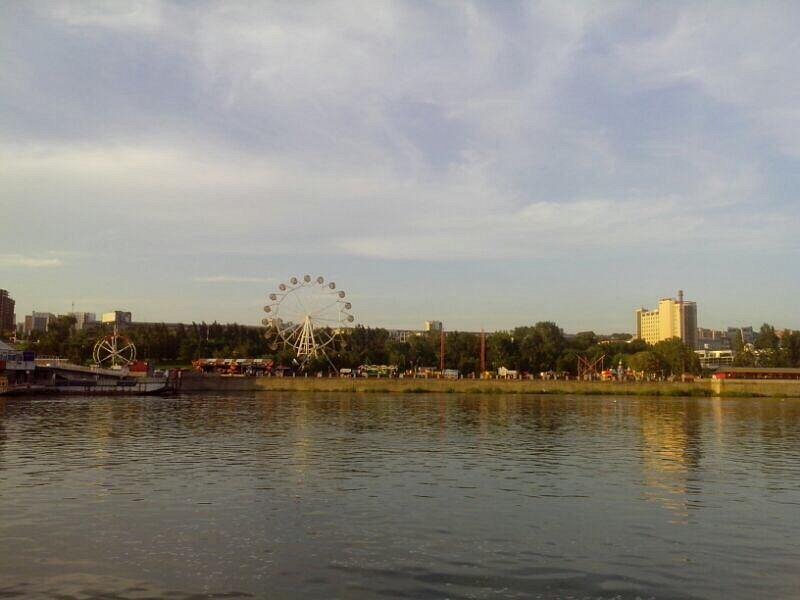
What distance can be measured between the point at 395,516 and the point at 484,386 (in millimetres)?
104615

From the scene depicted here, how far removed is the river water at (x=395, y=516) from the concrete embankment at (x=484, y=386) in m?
76.6

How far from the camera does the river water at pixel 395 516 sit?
17344mm

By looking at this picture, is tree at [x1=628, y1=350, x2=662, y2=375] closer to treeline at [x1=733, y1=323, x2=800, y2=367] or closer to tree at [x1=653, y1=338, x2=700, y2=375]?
tree at [x1=653, y1=338, x2=700, y2=375]

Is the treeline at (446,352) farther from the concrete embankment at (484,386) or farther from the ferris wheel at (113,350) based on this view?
the concrete embankment at (484,386)

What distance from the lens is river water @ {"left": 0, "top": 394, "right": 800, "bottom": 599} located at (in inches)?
683

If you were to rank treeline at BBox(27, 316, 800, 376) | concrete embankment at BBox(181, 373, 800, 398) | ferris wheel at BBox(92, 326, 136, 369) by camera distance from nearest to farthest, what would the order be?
concrete embankment at BBox(181, 373, 800, 398) < ferris wheel at BBox(92, 326, 136, 369) < treeline at BBox(27, 316, 800, 376)

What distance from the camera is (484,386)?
127438 mm

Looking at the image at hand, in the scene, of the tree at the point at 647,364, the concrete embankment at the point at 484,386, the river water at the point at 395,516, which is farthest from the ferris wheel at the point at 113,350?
the tree at the point at 647,364

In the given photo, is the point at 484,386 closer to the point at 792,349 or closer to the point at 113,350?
the point at 113,350

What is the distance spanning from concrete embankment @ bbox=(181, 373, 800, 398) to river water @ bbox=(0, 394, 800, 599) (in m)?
76.6

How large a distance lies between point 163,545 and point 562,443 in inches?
1262

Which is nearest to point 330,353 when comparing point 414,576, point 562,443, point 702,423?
point 702,423

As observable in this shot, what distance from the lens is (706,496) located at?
2881 cm

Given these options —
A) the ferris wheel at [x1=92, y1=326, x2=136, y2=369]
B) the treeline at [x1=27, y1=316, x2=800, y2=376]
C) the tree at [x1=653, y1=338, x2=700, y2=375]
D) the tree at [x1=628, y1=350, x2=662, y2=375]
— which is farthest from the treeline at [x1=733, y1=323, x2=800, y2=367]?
the ferris wheel at [x1=92, y1=326, x2=136, y2=369]
